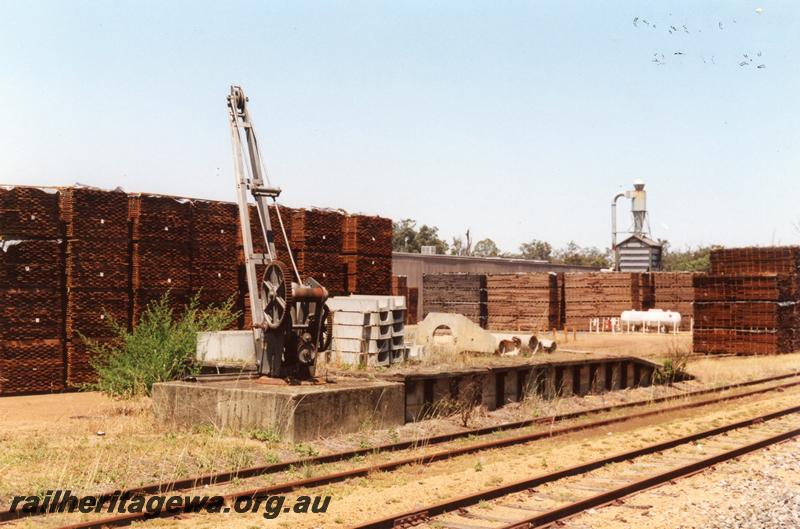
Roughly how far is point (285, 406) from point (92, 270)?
334 inches

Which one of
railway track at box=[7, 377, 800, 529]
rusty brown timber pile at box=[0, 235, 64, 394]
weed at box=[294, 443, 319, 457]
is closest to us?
railway track at box=[7, 377, 800, 529]

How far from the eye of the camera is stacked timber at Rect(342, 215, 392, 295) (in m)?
22.8

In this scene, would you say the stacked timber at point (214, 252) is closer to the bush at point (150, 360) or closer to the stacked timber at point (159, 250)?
the stacked timber at point (159, 250)

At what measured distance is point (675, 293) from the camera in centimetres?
3922

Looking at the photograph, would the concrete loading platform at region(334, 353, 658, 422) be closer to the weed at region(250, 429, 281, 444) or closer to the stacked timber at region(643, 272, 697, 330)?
the weed at region(250, 429, 281, 444)

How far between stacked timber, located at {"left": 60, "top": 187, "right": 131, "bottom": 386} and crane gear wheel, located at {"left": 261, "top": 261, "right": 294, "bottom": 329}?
618 cm

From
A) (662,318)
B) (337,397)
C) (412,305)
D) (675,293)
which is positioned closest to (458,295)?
(412,305)

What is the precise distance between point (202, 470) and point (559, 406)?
8.22 metres

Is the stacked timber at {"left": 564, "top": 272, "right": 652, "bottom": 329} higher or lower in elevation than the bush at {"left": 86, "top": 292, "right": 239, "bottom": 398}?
higher

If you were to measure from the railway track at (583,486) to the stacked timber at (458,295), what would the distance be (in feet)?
87.8

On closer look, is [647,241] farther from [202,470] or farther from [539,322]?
[202,470]

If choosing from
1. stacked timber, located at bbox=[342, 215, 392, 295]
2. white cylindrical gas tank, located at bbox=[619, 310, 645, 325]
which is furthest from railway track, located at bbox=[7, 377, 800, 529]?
white cylindrical gas tank, located at bbox=[619, 310, 645, 325]

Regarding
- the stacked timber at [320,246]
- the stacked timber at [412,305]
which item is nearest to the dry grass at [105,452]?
the stacked timber at [320,246]

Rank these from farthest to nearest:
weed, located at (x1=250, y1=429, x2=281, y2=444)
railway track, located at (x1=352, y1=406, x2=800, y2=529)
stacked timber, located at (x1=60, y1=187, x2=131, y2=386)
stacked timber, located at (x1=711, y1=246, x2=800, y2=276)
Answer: stacked timber, located at (x1=711, y1=246, x2=800, y2=276)
stacked timber, located at (x1=60, y1=187, x2=131, y2=386)
weed, located at (x1=250, y1=429, x2=281, y2=444)
railway track, located at (x1=352, y1=406, x2=800, y2=529)
